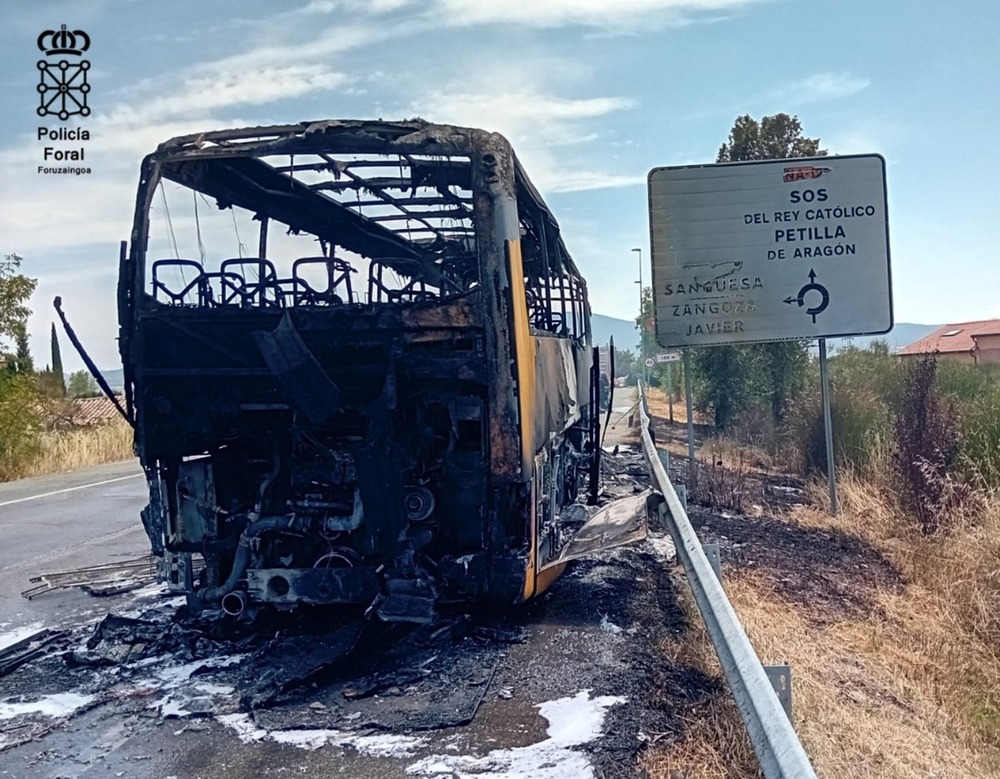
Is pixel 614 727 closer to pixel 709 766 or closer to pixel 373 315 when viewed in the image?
pixel 709 766

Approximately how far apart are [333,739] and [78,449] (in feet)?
65.9

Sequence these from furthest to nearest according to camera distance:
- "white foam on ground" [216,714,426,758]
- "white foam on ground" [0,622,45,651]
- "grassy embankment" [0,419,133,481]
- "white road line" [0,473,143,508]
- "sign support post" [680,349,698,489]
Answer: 1. "grassy embankment" [0,419,133,481]
2. "white road line" [0,473,143,508]
3. "sign support post" [680,349,698,489]
4. "white foam on ground" [0,622,45,651]
5. "white foam on ground" [216,714,426,758]

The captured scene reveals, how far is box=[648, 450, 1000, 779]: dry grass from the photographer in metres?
4.13

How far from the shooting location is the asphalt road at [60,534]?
24.6 ft

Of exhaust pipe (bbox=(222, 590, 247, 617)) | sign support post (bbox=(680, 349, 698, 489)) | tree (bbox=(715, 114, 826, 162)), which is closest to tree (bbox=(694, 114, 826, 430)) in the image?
tree (bbox=(715, 114, 826, 162))

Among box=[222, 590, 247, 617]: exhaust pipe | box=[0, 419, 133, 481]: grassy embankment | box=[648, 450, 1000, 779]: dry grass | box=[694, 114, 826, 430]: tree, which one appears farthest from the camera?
box=[694, 114, 826, 430]: tree

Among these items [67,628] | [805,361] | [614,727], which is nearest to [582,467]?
[67,628]

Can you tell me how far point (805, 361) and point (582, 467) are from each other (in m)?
13.1

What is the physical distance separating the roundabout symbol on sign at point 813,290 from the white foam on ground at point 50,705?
9212 millimetres

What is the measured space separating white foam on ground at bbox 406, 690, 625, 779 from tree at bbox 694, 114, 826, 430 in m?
17.8

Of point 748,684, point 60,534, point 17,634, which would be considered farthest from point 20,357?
point 748,684

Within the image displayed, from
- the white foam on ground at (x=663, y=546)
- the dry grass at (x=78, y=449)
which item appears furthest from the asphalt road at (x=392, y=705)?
the dry grass at (x=78, y=449)

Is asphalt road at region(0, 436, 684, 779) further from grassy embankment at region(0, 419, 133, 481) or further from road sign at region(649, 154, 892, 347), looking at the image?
grassy embankment at region(0, 419, 133, 481)

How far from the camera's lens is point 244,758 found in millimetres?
4336
